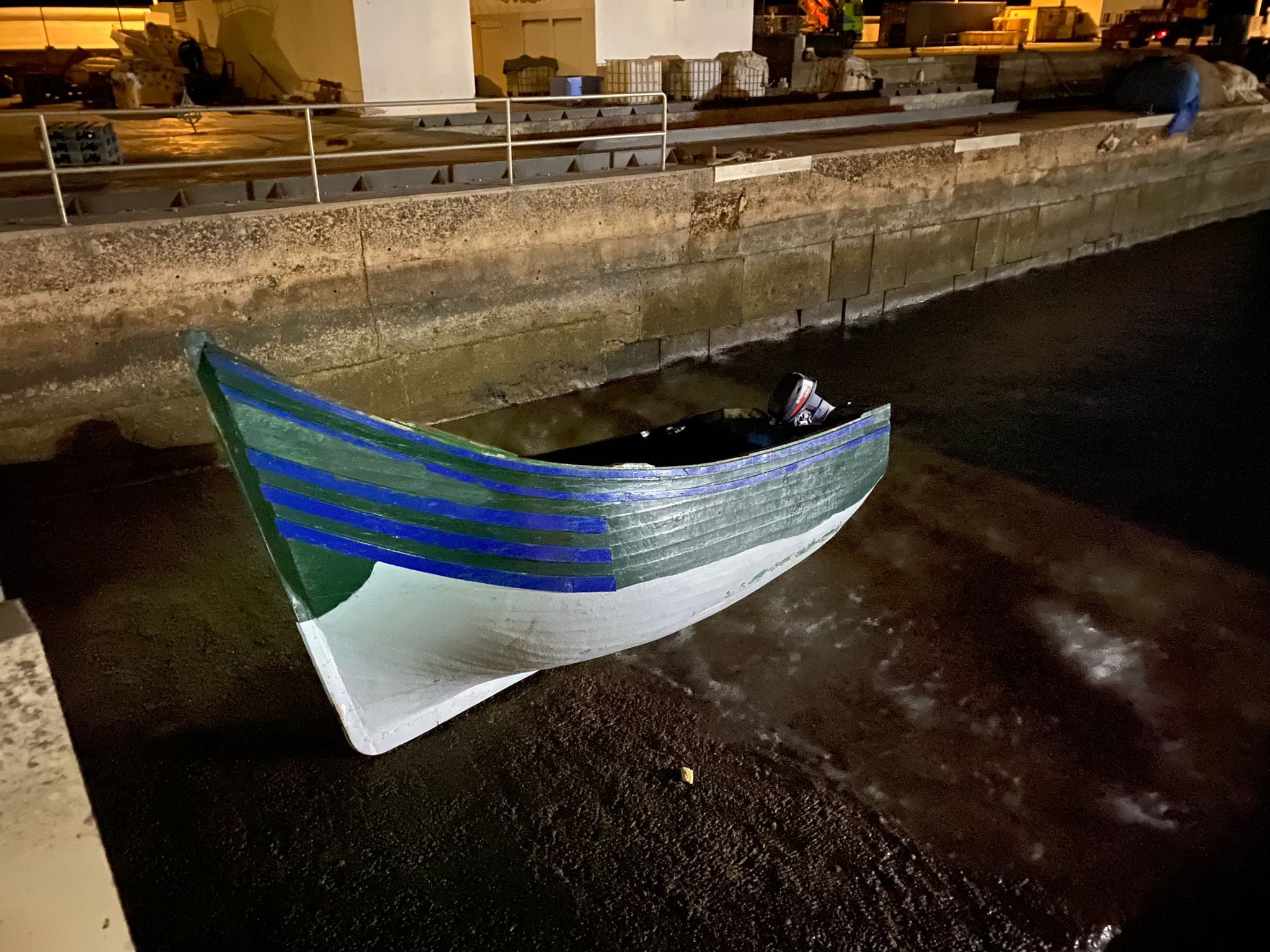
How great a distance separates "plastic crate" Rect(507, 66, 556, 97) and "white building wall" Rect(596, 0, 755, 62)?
1.12 m

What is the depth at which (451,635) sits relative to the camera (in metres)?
4.37

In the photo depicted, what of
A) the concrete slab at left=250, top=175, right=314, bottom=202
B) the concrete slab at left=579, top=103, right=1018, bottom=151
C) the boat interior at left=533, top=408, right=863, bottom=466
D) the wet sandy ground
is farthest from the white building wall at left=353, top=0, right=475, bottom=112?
the boat interior at left=533, top=408, right=863, bottom=466

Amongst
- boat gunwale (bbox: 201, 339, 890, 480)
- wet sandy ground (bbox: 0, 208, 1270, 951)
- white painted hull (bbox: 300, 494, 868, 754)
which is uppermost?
boat gunwale (bbox: 201, 339, 890, 480)

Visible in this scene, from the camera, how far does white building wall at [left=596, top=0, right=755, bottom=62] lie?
1571cm

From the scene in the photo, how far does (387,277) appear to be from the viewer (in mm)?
8094

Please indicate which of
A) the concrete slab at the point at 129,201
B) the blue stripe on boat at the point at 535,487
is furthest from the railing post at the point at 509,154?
the blue stripe on boat at the point at 535,487

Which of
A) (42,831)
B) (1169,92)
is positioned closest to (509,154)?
(42,831)

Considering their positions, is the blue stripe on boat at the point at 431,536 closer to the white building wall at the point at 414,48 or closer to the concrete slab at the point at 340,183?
the concrete slab at the point at 340,183

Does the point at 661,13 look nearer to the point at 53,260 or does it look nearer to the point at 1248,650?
the point at 53,260

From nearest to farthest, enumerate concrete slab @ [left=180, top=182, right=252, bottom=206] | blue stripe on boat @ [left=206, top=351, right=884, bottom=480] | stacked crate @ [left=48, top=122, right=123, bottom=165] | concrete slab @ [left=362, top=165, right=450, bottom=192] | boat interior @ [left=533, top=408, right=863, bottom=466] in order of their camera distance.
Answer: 1. blue stripe on boat @ [left=206, top=351, right=884, bottom=480]
2. boat interior @ [left=533, top=408, right=863, bottom=466]
3. concrete slab @ [left=180, top=182, right=252, bottom=206]
4. stacked crate @ [left=48, top=122, right=123, bottom=165]
5. concrete slab @ [left=362, top=165, right=450, bottom=192]

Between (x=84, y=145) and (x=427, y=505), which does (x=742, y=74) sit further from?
(x=427, y=505)

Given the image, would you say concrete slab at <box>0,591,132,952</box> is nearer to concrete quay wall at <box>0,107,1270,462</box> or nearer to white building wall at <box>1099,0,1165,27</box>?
concrete quay wall at <box>0,107,1270,462</box>

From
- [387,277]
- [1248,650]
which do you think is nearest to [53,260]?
[387,277]

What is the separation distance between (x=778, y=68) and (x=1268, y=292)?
10.1 metres
